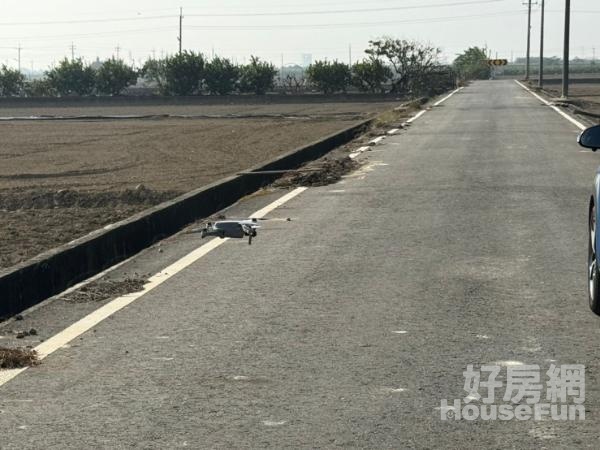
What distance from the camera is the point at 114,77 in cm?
9106

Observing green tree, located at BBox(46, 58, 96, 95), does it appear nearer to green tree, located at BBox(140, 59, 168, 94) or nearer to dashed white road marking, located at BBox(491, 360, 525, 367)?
green tree, located at BBox(140, 59, 168, 94)

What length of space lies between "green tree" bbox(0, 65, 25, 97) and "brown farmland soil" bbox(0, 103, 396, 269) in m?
49.3

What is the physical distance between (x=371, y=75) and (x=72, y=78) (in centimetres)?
2433

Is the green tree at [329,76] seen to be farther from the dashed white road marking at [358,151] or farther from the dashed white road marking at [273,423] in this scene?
the dashed white road marking at [273,423]

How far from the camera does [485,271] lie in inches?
364

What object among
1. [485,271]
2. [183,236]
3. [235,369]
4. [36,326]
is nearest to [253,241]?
[183,236]

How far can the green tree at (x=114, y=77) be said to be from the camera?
91.2m

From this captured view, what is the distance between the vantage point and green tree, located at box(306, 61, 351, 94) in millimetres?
87688

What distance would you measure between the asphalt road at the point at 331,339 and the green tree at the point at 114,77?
8004cm

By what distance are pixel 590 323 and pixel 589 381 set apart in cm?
142

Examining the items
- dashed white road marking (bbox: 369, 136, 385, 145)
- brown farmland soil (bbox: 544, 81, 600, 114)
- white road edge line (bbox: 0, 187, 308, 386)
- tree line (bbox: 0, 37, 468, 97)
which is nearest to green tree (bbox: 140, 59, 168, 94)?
tree line (bbox: 0, 37, 468, 97)

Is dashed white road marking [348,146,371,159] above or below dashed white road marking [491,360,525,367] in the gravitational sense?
below

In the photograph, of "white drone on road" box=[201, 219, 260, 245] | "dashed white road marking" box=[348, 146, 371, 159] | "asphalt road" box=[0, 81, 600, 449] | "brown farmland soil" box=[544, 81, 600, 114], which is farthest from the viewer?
"brown farmland soil" box=[544, 81, 600, 114]

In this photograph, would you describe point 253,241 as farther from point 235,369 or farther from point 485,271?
point 235,369
